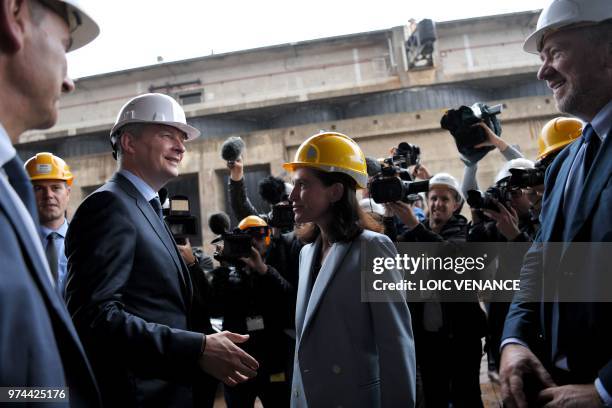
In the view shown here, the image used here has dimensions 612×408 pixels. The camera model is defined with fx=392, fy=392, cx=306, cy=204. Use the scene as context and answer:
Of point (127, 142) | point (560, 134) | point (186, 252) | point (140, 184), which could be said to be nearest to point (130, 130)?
point (127, 142)

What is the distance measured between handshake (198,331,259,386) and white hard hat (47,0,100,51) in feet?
4.19

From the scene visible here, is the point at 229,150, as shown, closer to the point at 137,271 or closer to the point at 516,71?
the point at 137,271

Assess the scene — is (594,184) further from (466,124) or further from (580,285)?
(466,124)

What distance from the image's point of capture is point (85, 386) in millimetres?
950

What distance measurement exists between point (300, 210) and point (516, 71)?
1748 cm

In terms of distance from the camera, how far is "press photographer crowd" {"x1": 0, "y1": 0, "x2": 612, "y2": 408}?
932 mm

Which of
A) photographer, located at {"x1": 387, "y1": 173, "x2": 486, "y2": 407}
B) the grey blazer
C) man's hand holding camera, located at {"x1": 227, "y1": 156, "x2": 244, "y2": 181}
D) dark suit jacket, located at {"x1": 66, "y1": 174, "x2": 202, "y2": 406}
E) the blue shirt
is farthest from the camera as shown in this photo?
man's hand holding camera, located at {"x1": 227, "y1": 156, "x2": 244, "y2": 181}

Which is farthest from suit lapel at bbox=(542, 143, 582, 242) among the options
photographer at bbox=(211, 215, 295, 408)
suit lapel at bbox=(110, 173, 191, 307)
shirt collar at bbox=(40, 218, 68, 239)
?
shirt collar at bbox=(40, 218, 68, 239)

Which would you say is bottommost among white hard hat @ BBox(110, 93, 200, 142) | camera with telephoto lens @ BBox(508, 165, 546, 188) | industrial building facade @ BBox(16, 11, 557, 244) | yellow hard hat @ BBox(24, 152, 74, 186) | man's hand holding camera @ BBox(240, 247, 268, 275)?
man's hand holding camera @ BBox(240, 247, 268, 275)

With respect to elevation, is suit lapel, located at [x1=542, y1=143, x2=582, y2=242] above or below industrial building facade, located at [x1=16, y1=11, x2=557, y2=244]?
below

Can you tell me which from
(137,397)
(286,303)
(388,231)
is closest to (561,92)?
(388,231)

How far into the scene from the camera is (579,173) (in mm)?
1584

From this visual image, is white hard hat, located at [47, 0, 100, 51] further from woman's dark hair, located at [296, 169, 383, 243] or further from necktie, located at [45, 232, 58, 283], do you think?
necktie, located at [45, 232, 58, 283]

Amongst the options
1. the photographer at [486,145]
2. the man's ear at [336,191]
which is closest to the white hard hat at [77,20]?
the man's ear at [336,191]
